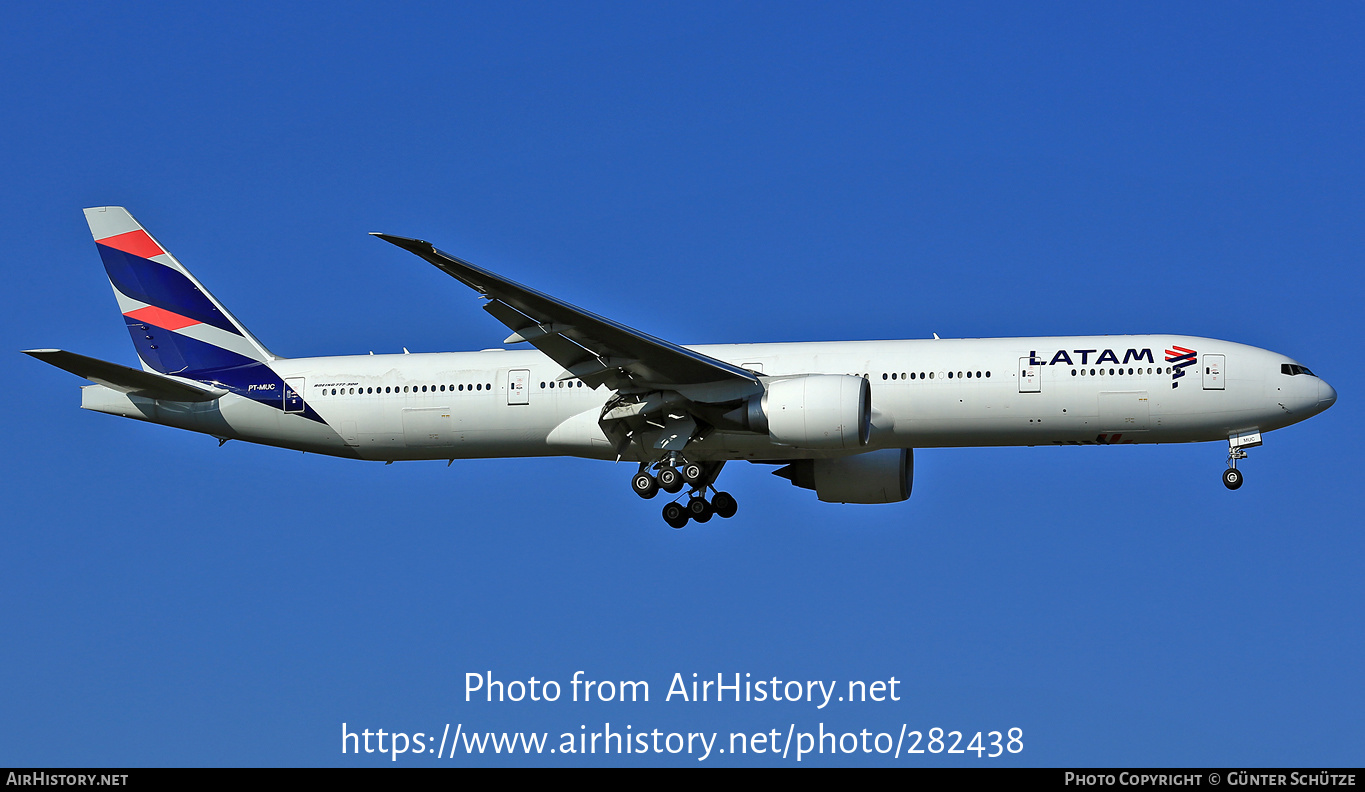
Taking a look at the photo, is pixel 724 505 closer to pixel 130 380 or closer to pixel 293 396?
pixel 293 396

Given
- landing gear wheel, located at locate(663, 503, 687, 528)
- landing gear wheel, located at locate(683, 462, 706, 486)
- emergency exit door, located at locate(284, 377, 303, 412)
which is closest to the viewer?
landing gear wheel, located at locate(683, 462, 706, 486)

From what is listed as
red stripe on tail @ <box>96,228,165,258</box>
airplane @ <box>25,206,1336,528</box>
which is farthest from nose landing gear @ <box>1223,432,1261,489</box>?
red stripe on tail @ <box>96,228,165,258</box>

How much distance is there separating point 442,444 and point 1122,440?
1408cm

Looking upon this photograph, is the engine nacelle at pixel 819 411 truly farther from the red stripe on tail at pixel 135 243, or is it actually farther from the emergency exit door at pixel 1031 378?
the red stripe on tail at pixel 135 243

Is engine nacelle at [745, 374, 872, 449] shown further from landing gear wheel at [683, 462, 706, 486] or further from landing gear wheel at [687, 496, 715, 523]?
landing gear wheel at [687, 496, 715, 523]

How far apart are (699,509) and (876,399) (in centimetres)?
486

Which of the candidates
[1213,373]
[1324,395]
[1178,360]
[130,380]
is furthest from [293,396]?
[1324,395]

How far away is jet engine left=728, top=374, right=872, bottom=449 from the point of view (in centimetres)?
2936

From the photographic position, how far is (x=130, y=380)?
33031mm

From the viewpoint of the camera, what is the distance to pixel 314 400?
3378 centimetres

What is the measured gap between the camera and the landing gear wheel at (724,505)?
110 feet

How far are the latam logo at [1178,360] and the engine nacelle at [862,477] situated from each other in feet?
21.0

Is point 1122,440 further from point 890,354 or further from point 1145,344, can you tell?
point 890,354

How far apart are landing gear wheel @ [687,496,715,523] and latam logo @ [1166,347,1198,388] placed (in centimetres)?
992
